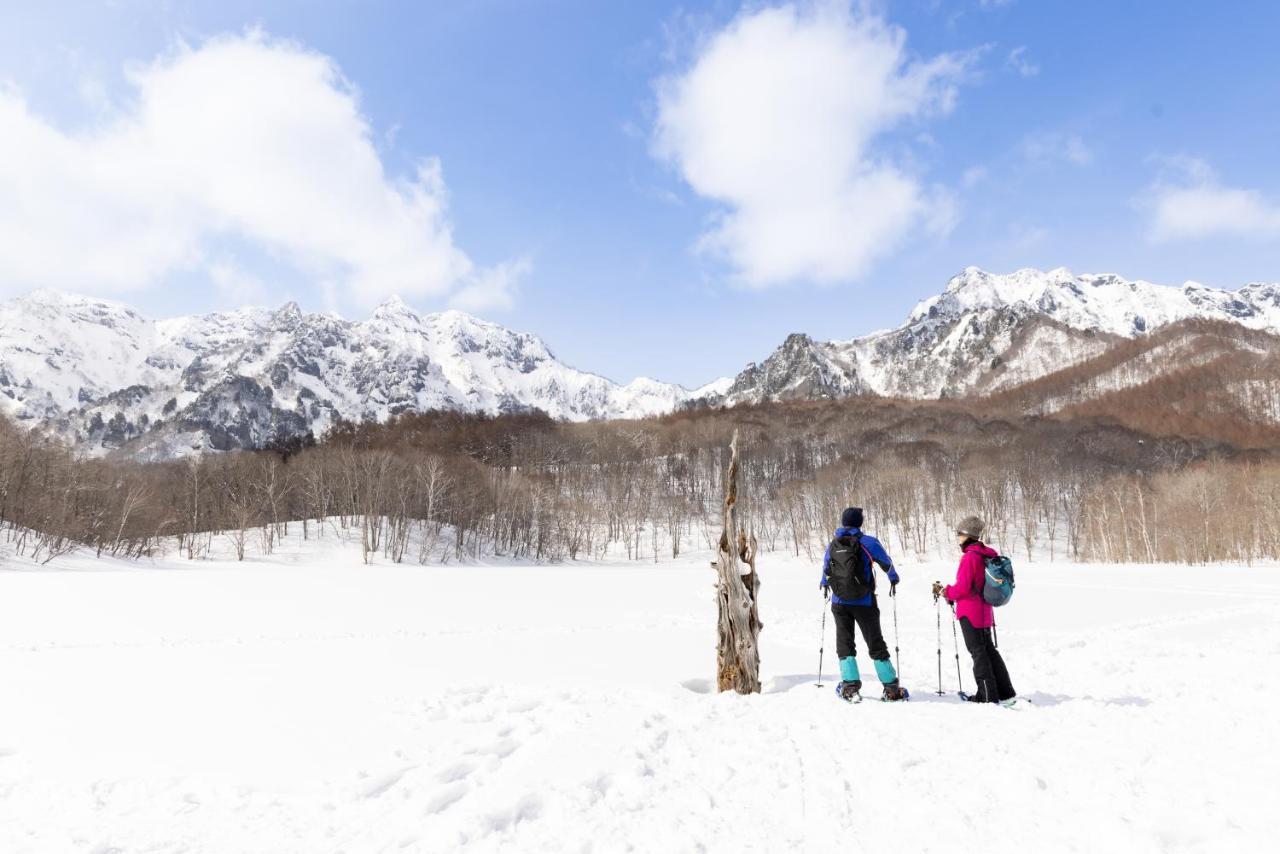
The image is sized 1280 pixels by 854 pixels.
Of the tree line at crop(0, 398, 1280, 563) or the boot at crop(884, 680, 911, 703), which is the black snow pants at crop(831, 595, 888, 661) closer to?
the boot at crop(884, 680, 911, 703)

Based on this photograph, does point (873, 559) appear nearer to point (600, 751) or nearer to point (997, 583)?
point (997, 583)

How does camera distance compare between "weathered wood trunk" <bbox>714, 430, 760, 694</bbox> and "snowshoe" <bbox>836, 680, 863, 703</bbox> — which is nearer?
"snowshoe" <bbox>836, 680, 863, 703</bbox>

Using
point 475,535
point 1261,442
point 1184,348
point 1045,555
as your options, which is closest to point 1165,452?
point 1261,442

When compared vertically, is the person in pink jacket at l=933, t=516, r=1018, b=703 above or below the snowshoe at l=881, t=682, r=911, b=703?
above

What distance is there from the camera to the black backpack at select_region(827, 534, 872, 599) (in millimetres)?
7750

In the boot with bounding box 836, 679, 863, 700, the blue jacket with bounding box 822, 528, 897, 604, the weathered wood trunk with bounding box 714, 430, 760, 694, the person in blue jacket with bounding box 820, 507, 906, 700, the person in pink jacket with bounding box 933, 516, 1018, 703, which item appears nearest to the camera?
the person in pink jacket with bounding box 933, 516, 1018, 703

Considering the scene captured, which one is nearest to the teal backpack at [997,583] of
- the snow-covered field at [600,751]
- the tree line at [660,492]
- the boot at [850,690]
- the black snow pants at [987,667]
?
the black snow pants at [987,667]

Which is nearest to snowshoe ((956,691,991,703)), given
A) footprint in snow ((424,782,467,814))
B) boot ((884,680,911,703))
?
boot ((884,680,911,703))

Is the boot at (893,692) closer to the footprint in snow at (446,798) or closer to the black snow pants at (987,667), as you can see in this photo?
the black snow pants at (987,667)

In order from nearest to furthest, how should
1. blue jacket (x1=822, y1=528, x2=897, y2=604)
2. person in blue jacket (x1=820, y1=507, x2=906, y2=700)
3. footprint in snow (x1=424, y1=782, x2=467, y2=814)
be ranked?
footprint in snow (x1=424, y1=782, x2=467, y2=814) < person in blue jacket (x1=820, y1=507, x2=906, y2=700) < blue jacket (x1=822, y1=528, x2=897, y2=604)

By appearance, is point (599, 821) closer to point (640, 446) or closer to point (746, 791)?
point (746, 791)

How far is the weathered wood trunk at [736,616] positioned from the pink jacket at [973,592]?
8.41ft

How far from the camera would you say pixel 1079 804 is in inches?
169

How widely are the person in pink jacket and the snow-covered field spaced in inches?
20.0
